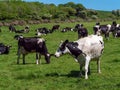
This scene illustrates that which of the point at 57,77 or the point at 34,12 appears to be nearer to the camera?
the point at 57,77

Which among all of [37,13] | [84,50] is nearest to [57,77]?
[84,50]

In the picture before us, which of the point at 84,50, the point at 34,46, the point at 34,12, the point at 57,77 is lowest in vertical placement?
the point at 34,12

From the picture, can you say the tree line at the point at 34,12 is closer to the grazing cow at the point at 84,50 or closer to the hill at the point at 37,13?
the hill at the point at 37,13

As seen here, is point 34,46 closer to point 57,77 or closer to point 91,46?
point 57,77

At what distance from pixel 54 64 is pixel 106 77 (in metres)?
5.17

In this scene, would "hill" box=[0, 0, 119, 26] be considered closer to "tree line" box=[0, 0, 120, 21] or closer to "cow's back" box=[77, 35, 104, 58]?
"tree line" box=[0, 0, 120, 21]

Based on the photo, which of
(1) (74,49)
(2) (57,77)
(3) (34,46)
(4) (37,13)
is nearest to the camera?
(1) (74,49)

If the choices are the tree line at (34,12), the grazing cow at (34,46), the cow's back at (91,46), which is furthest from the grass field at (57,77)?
the tree line at (34,12)

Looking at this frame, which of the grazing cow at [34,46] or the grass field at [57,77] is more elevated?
the grazing cow at [34,46]

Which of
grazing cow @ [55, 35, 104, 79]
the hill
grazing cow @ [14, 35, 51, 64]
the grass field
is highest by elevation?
grazing cow @ [55, 35, 104, 79]

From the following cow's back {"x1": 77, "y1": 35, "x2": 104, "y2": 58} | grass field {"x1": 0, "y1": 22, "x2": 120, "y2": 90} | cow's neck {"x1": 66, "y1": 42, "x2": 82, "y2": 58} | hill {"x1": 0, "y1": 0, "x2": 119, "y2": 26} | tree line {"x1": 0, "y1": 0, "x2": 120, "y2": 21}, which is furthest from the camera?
tree line {"x1": 0, "y1": 0, "x2": 120, "y2": 21}

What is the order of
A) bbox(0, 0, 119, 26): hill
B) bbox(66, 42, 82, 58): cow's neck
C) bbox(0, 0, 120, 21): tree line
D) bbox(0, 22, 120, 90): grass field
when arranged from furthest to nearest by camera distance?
bbox(0, 0, 120, 21): tree line, bbox(0, 0, 119, 26): hill, bbox(66, 42, 82, 58): cow's neck, bbox(0, 22, 120, 90): grass field

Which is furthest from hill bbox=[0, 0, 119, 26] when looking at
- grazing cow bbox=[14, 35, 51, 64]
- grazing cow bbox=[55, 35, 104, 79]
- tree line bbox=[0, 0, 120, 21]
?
grazing cow bbox=[55, 35, 104, 79]

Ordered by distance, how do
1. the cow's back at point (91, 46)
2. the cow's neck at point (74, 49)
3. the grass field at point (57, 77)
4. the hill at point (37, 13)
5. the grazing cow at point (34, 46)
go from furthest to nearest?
the hill at point (37, 13)
the grazing cow at point (34, 46)
the cow's back at point (91, 46)
the cow's neck at point (74, 49)
the grass field at point (57, 77)
